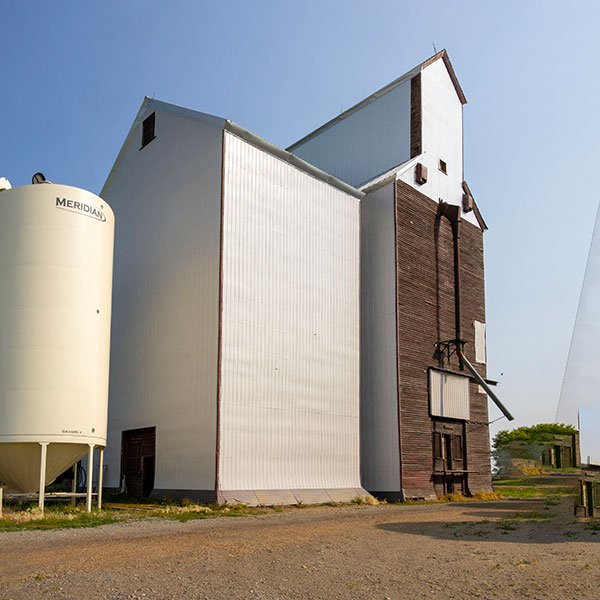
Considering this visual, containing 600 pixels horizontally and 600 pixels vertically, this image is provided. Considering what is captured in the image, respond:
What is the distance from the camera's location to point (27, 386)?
19.0m

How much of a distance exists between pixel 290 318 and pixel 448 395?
9504 millimetres

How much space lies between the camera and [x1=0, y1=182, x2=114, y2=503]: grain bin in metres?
19.0

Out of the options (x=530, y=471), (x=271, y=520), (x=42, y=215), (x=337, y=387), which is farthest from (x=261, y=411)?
(x=530, y=471)

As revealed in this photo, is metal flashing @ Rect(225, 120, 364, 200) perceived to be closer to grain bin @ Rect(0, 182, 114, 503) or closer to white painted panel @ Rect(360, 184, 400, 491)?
white painted panel @ Rect(360, 184, 400, 491)

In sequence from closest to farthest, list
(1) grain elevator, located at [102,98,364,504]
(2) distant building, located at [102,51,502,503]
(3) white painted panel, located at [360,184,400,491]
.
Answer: (1) grain elevator, located at [102,98,364,504]
(2) distant building, located at [102,51,502,503]
(3) white painted panel, located at [360,184,400,491]

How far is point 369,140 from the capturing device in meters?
35.4

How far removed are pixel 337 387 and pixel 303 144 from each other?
18736 millimetres

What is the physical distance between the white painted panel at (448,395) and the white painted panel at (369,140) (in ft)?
35.8

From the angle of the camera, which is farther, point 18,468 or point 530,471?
point 530,471

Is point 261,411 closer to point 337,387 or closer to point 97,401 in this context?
point 337,387

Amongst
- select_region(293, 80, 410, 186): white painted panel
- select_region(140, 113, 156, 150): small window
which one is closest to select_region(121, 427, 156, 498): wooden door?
select_region(140, 113, 156, 150): small window

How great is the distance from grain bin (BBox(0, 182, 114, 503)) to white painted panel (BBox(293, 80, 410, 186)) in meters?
17.5

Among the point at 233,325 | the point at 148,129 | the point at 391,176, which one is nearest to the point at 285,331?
the point at 233,325

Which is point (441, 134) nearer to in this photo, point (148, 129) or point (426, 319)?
point (426, 319)
